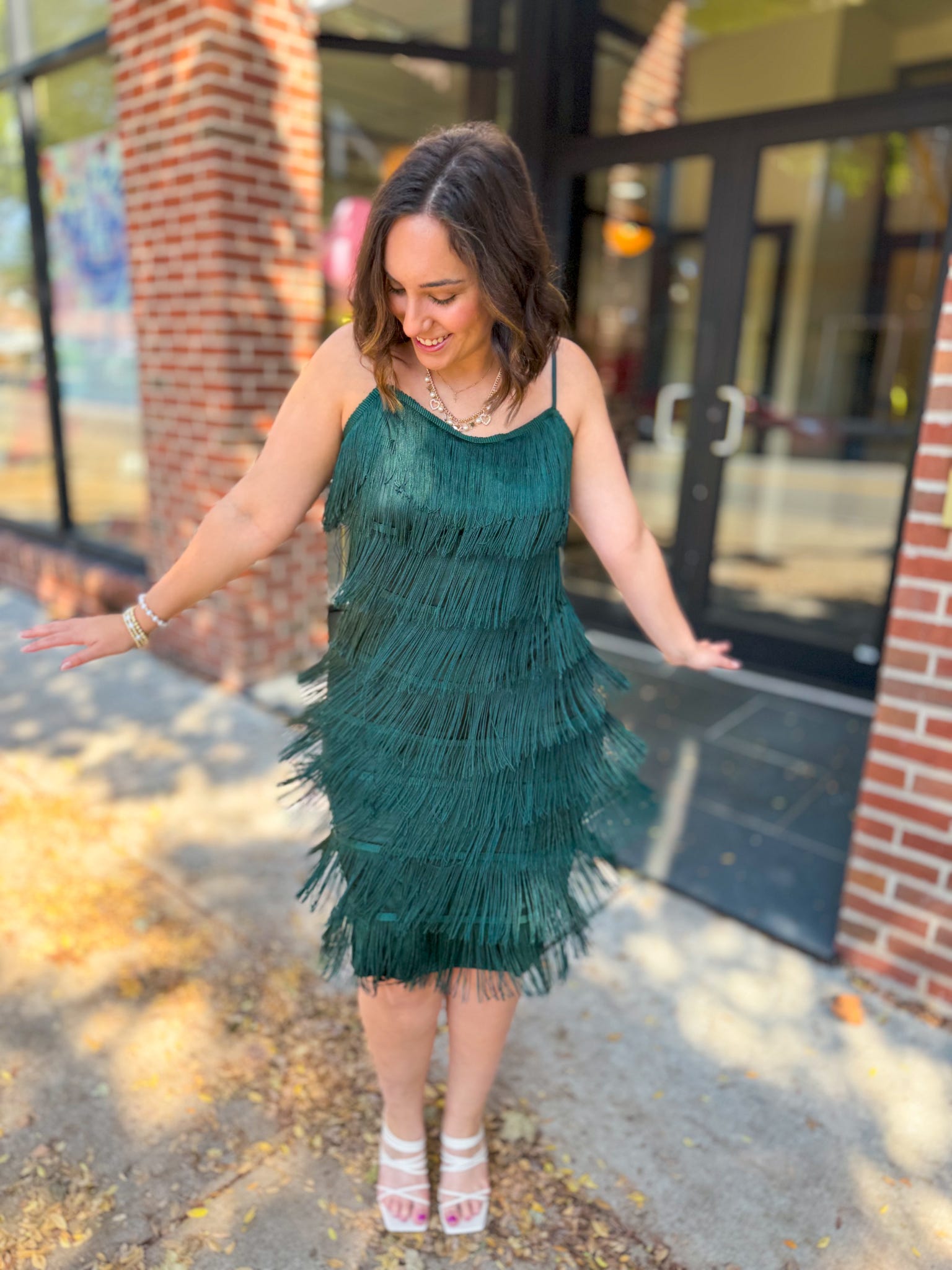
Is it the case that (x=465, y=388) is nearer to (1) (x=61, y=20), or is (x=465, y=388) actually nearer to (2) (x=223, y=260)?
(2) (x=223, y=260)

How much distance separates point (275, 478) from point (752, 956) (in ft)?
6.22

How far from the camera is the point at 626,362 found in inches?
228

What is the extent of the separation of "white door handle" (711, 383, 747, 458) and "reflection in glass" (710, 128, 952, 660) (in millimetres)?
1868

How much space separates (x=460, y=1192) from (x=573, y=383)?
1556mm

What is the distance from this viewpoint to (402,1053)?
1705 millimetres

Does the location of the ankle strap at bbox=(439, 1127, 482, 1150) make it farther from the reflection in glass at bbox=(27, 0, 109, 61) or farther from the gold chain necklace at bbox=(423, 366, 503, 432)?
the reflection in glass at bbox=(27, 0, 109, 61)

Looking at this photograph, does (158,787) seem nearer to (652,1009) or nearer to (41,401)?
(652,1009)

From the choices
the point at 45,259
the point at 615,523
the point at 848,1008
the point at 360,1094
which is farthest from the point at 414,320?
the point at 45,259

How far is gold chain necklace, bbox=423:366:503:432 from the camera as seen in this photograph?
1.47 metres

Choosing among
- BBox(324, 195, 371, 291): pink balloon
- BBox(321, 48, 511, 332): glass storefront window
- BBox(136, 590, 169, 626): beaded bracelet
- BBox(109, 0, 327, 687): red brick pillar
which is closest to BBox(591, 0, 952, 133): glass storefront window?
BBox(321, 48, 511, 332): glass storefront window

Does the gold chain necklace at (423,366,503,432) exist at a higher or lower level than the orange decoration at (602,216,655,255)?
lower

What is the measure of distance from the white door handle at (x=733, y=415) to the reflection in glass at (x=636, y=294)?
1.58 feet

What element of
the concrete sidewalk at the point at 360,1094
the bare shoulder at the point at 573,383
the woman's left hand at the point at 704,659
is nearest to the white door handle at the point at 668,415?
the concrete sidewalk at the point at 360,1094

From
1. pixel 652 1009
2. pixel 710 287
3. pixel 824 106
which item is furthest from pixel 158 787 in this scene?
pixel 824 106
